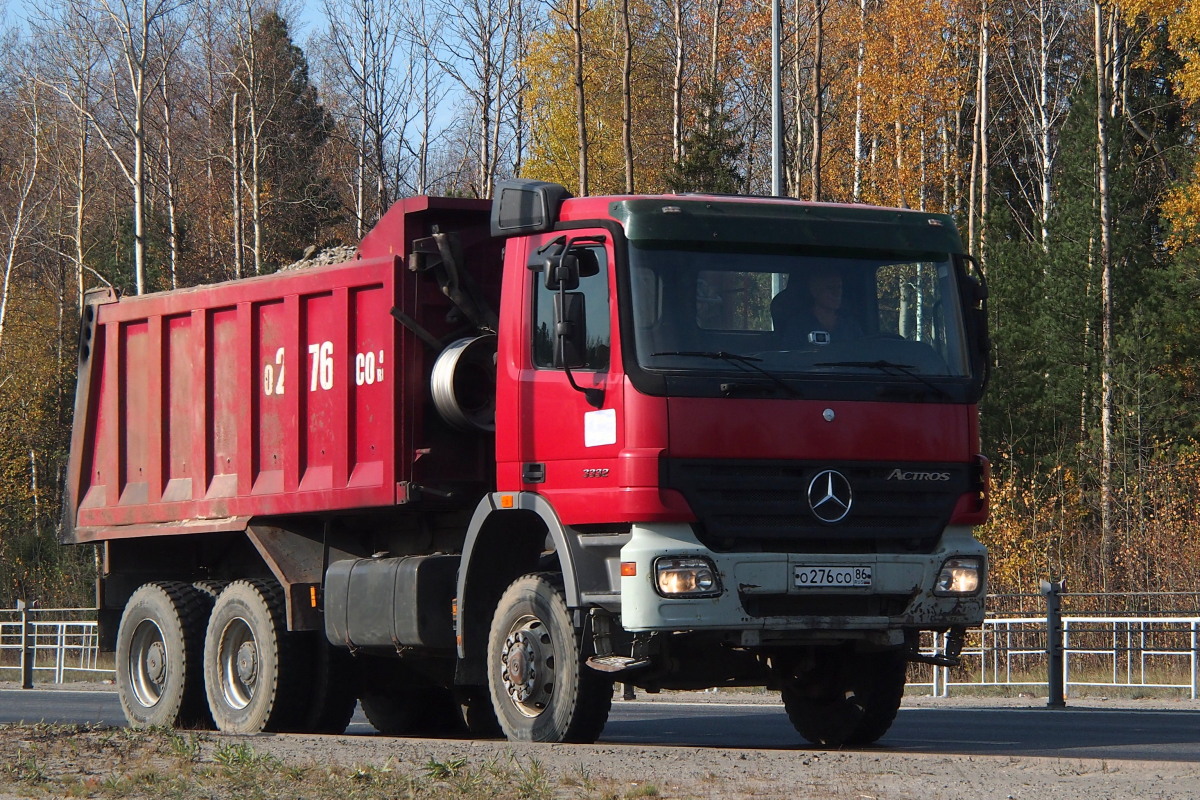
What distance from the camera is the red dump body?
11.9m

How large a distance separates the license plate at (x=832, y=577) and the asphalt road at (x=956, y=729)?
1179 millimetres

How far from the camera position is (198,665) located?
13922 mm

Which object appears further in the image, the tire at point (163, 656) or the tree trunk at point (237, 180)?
the tree trunk at point (237, 180)

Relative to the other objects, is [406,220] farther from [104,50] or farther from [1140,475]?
[104,50]

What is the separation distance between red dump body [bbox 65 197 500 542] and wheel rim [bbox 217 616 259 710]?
801mm

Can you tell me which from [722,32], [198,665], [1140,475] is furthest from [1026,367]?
[198,665]

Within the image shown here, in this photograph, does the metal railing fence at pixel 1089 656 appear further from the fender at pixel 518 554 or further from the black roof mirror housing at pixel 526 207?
the black roof mirror housing at pixel 526 207

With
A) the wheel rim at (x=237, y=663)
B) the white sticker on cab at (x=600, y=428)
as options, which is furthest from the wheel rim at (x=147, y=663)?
the white sticker on cab at (x=600, y=428)

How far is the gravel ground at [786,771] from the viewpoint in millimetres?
7973

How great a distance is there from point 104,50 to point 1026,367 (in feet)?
74.7

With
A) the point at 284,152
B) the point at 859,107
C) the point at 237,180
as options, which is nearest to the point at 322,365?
the point at 237,180

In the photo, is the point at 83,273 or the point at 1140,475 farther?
the point at 83,273

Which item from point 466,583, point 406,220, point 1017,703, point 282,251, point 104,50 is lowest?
point 1017,703

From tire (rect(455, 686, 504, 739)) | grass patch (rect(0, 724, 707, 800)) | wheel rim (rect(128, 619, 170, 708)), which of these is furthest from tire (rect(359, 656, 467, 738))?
grass patch (rect(0, 724, 707, 800))
